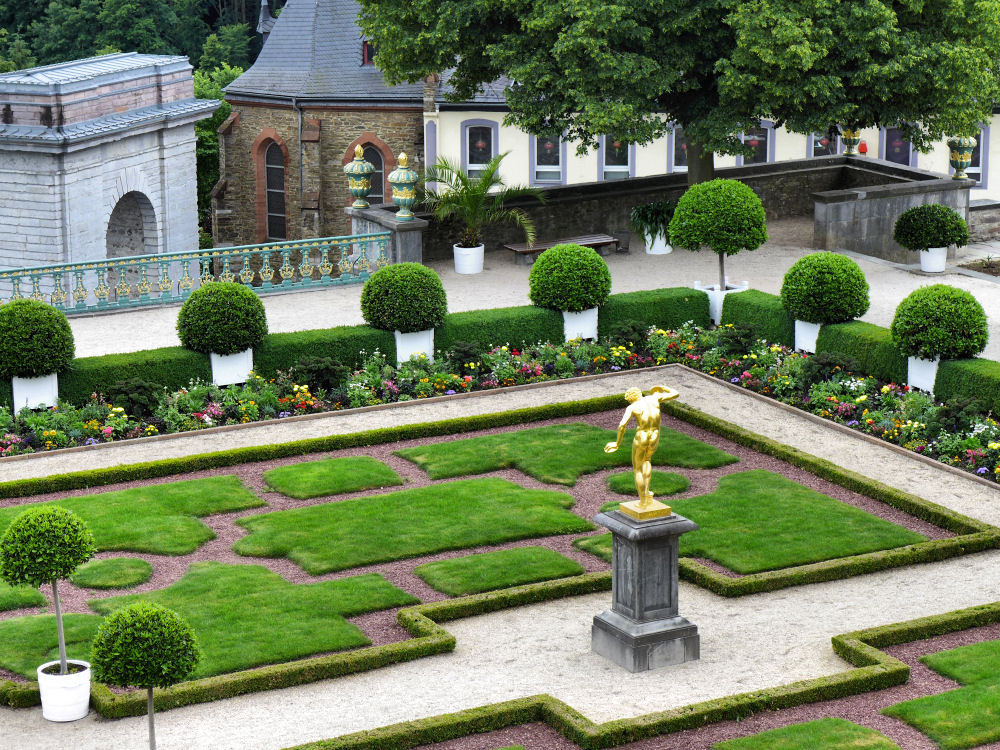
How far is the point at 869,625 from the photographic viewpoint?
1565 centimetres

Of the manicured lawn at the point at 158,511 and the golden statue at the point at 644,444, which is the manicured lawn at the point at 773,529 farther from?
the manicured lawn at the point at 158,511

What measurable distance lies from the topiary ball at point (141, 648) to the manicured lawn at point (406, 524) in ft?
15.2

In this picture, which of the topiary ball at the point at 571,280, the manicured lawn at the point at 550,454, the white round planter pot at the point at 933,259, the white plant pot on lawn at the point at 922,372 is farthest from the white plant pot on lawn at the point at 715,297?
the white round planter pot at the point at 933,259

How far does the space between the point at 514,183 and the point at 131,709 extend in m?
31.3

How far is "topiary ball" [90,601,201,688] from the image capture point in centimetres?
1213

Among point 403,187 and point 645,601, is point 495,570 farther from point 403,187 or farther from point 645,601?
point 403,187

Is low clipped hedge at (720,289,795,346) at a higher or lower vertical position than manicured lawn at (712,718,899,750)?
higher

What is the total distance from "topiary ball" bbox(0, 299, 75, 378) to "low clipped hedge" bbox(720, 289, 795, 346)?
35.1 feet

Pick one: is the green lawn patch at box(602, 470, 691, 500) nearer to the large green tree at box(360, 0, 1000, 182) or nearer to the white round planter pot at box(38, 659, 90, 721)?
the white round planter pot at box(38, 659, 90, 721)

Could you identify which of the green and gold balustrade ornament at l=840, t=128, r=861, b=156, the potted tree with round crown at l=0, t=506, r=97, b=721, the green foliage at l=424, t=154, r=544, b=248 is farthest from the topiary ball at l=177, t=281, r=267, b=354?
the green and gold balustrade ornament at l=840, t=128, r=861, b=156

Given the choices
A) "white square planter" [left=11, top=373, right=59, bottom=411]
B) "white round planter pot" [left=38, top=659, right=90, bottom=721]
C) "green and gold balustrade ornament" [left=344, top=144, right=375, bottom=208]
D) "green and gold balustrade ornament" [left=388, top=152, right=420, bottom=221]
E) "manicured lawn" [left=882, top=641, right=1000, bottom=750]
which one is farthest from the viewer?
"green and gold balustrade ornament" [left=344, top=144, right=375, bottom=208]

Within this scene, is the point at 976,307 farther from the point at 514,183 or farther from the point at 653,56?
the point at 514,183

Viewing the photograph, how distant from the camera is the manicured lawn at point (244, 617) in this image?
1474 centimetres

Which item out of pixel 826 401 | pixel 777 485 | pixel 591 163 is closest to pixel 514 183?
pixel 591 163
